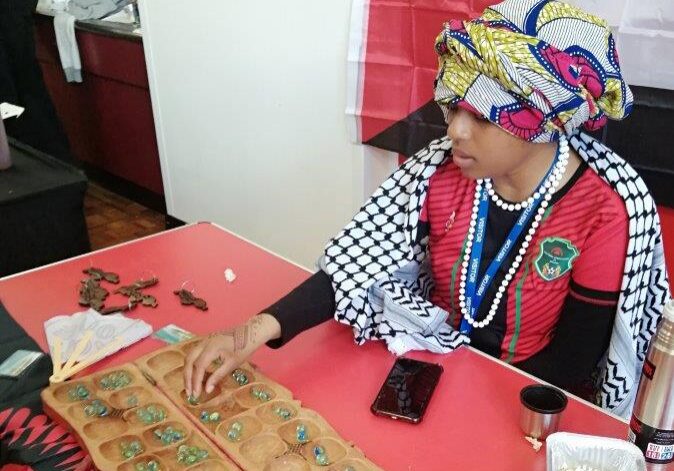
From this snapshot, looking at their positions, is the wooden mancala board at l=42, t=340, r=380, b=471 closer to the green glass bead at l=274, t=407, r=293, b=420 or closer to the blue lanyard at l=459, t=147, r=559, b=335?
the green glass bead at l=274, t=407, r=293, b=420

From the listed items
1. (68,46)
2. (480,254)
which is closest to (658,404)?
(480,254)

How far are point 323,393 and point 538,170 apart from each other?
0.52 m

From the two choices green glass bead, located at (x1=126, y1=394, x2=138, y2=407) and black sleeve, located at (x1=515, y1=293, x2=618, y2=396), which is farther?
black sleeve, located at (x1=515, y1=293, x2=618, y2=396)

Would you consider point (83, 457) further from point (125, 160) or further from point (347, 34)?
point (125, 160)

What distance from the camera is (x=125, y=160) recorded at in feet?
12.2

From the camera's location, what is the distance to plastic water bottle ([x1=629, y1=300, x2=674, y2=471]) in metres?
0.75

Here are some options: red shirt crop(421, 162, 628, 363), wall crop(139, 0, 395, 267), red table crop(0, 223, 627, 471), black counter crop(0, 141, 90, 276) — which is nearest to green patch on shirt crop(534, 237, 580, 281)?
red shirt crop(421, 162, 628, 363)

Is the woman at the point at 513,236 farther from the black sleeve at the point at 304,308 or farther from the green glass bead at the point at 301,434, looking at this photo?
the green glass bead at the point at 301,434

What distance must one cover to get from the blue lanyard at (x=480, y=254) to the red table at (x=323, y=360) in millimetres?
116

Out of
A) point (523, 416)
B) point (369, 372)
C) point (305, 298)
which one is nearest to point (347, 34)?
point (305, 298)

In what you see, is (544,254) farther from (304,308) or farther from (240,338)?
(240,338)

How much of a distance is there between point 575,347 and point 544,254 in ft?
0.56

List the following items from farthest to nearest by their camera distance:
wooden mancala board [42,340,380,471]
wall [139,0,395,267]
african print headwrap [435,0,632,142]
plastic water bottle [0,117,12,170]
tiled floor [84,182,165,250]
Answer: tiled floor [84,182,165,250] → wall [139,0,395,267] → plastic water bottle [0,117,12,170] → african print headwrap [435,0,632,142] → wooden mancala board [42,340,380,471]

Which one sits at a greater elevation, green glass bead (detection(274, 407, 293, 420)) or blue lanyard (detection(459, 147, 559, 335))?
blue lanyard (detection(459, 147, 559, 335))
